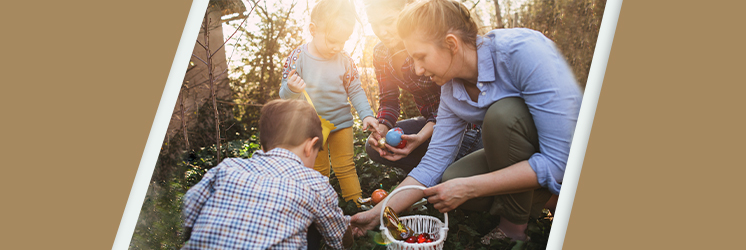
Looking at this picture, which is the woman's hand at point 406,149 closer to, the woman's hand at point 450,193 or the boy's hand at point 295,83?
the woman's hand at point 450,193

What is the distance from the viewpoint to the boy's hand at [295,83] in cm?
220

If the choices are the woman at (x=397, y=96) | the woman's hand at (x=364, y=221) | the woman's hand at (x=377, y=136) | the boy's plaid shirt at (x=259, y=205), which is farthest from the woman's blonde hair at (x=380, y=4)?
the woman's hand at (x=364, y=221)

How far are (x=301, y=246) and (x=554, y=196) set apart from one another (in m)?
1.19

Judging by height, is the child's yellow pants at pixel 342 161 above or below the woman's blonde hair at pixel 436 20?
below

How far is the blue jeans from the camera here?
7.54ft

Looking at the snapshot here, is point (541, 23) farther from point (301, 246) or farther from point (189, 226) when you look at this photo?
point (189, 226)

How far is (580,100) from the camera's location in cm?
214

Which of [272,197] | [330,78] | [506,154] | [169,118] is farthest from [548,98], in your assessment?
[169,118]

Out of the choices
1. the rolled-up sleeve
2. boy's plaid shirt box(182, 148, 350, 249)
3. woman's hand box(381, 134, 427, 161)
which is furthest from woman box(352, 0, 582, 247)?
boy's plaid shirt box(182, 148, 350, 249)

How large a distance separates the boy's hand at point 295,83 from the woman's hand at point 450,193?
A: 784 millimetres

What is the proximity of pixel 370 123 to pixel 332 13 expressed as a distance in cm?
56

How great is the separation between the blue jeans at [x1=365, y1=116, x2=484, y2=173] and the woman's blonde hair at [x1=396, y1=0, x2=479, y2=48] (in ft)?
1.47

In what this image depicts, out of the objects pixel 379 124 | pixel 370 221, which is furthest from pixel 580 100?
pixel 370 221

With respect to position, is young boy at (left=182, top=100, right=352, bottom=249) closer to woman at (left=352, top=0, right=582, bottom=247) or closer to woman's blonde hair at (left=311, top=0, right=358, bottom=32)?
woman at (left=352, top=0, right=582, bottom=247)
